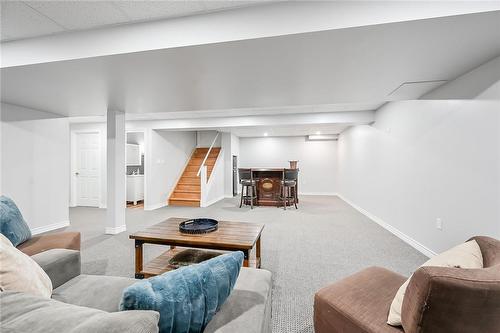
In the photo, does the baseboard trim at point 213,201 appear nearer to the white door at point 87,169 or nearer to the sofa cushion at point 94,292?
the white door at point 87,169

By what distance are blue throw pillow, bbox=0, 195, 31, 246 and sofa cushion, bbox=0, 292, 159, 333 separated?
1703 millimetres

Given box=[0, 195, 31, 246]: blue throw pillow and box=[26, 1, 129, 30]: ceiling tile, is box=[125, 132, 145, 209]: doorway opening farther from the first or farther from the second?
box=[26, 1, 129, 30]: ceiling tile

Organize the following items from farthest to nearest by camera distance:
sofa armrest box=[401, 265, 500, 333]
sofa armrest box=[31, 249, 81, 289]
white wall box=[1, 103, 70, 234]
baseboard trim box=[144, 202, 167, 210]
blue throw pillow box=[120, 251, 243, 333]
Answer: baseboard trim box=[144, 202, 167, 210] → white wall box=[1, 103, 70, 234] → sofa armrest box=[31, 249, 81, 289] → sofa armrest box=[401, 265, 500, 333] → blue throw pillow box=[120, 251, 243, 333]

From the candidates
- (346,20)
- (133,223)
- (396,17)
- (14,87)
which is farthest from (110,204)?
(396,17)

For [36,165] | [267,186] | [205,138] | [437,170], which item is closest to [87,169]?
[36,165]

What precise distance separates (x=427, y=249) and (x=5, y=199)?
464cm

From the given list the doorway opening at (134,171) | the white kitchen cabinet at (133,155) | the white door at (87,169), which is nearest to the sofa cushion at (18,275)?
the doorway opening at (134,171)

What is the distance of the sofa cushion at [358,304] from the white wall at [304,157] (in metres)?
7.38

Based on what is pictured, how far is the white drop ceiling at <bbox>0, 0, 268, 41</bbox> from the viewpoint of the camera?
1671 millimetres

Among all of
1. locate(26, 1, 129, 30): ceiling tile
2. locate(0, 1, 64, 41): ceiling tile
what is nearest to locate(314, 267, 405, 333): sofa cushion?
locate(26, 1, 129, 30): ceiling tile

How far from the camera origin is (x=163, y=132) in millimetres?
6551

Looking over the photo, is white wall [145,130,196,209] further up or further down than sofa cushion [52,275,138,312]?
further up

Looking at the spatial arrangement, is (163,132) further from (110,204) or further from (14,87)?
(14,87)

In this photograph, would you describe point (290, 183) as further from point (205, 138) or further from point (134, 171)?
point (134, 171)
